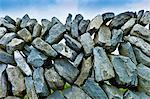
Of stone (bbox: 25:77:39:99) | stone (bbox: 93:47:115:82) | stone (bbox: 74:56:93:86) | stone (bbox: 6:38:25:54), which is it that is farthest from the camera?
stone (bbox: 6:38:25:54)

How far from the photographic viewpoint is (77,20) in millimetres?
3309

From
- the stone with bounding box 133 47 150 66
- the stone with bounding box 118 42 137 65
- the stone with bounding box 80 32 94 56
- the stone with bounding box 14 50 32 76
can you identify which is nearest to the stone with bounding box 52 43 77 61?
the stone with bounding box 80 32 94 56

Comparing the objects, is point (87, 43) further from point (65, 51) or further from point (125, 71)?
point (125, 71)

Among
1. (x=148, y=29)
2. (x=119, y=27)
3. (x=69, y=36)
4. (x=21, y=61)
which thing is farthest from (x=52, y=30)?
(x=148, y=29)

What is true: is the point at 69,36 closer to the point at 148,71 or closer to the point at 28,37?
the point at 28,37

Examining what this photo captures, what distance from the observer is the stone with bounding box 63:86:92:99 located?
3.19m

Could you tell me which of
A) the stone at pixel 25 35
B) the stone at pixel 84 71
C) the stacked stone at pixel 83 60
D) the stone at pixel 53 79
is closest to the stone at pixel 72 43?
the stacked stone at pixel 83 60

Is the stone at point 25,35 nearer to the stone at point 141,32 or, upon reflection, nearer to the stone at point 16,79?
the stone at point 16,79

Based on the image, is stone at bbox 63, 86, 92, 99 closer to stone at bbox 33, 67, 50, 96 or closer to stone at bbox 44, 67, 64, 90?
stone at bbox 44, 67, 64, 90

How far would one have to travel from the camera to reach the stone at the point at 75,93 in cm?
Answer: 319

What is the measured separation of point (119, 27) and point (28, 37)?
975mm

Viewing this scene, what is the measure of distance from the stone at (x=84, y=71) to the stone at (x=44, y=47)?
1.05 ft

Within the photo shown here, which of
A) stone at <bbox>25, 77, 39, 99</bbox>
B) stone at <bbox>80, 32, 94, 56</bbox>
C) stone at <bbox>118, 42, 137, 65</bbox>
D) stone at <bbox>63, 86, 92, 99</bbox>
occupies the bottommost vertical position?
stone at <bbox>63, 86, 92, 99</bbox>

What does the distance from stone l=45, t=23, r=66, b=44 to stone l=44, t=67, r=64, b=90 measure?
0.97ft
